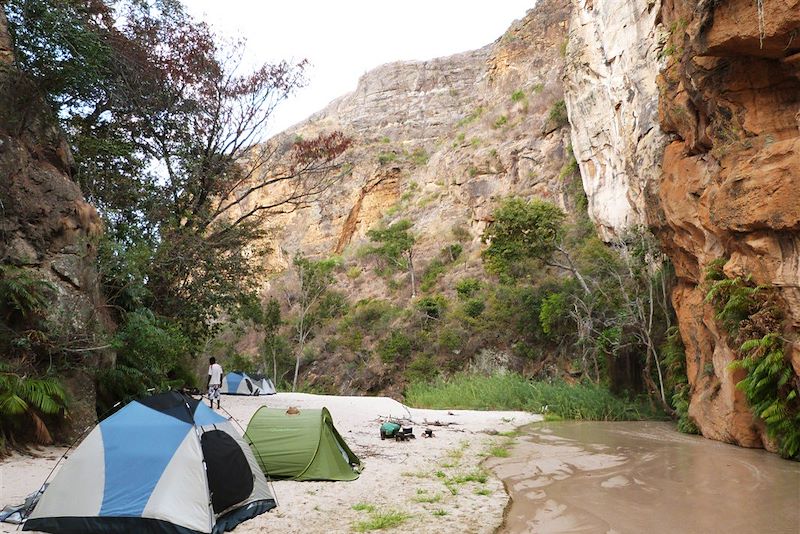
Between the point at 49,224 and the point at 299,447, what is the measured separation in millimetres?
6879

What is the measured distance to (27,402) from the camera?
27.0 ft

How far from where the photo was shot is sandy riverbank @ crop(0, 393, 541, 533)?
18.5 ft

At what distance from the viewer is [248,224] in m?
17.9

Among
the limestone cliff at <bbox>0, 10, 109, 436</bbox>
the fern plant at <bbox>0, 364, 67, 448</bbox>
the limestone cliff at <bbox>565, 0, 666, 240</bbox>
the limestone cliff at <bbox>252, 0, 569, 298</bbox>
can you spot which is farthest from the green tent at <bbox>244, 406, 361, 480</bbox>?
the limestone cliff at <bbox>252, 0, 569, 298</bbox>

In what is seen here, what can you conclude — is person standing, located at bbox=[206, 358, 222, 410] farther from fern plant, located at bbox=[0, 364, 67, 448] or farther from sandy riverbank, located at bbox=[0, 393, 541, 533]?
fern plant, located at bbox=[0, 364, 67, 448]

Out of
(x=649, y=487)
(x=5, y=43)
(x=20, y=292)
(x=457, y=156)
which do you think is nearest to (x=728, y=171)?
(x=649, y=487)

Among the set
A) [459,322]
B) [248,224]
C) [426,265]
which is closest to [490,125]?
[426,265]

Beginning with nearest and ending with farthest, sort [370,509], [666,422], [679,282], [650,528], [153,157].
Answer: [650,528] < [370,509] < [679,282] < [666,422] < [153,157]

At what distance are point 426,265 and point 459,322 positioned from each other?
1071cm

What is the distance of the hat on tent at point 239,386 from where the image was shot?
19516 millimetres

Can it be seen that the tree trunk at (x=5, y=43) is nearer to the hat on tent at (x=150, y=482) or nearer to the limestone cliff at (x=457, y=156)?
→ the hat on tent at (x=150, y=482)

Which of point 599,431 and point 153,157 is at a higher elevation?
point 153,157

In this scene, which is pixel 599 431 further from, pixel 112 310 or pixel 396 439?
pixel 112 310

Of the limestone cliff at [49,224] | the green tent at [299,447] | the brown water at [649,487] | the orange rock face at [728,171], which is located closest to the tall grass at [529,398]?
the orange rock face at [728,171]
